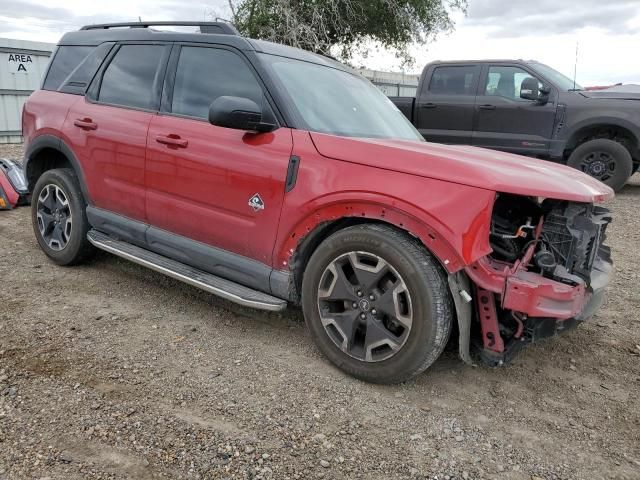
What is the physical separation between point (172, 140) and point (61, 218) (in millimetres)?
1633

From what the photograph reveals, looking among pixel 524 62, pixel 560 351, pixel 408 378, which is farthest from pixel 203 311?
pixel 524 62

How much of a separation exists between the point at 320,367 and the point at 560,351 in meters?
1.62

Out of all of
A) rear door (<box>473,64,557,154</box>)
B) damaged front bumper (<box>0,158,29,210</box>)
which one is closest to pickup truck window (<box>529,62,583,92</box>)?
rear door (<box>473,64,557,154</box>)

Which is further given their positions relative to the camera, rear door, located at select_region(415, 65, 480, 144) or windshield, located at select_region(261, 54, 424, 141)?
rear door, located at select_region(415, 65, 480, 144)

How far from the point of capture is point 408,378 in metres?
2.88

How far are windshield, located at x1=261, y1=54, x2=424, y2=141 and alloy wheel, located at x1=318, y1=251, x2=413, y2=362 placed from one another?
0.87m

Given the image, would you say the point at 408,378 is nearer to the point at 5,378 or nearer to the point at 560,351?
the point at 560,351

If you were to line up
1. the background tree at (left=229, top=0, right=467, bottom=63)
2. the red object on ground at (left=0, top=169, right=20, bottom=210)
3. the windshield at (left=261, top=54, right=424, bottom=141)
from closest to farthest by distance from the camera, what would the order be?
1. the windshield at (left=261, top=54, right=424, bottom=141)
2. the red object on ground at (left=0, top=169, right=20, bottom=210)
3. the background tree at (left=229, top=0, right=467, bottom=63)

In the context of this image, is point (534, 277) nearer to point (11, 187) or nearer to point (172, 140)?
point (172, 140)

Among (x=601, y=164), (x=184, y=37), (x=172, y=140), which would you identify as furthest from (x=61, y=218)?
(x=601, y=164)

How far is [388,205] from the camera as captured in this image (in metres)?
2.74

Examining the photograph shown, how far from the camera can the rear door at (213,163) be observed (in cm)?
316

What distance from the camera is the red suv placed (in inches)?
105

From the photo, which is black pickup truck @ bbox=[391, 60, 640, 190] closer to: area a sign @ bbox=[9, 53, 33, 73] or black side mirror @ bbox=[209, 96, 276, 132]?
black side mirror @ bbox=[209, 96, 276, 132]
